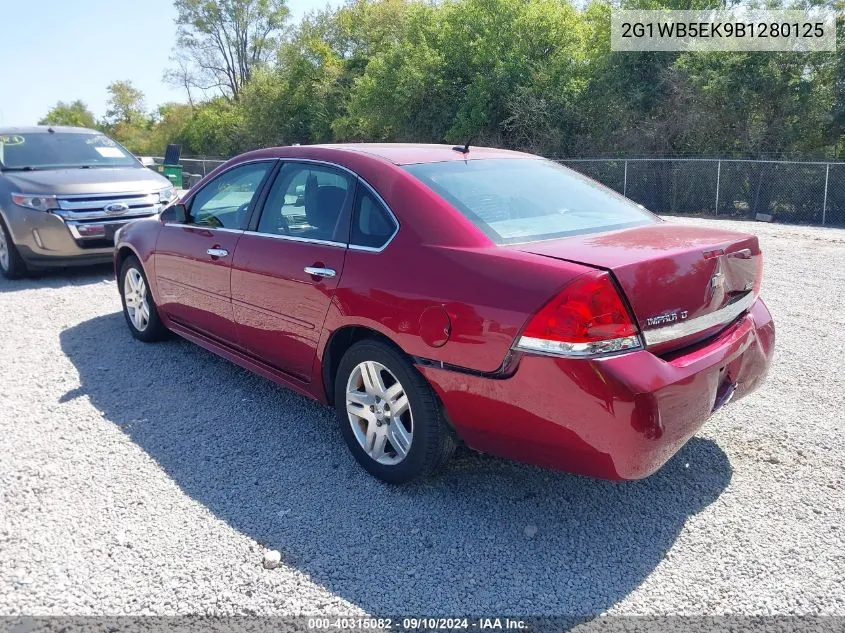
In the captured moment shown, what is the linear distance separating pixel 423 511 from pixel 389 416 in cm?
48

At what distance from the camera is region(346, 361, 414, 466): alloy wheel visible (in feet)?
11.1

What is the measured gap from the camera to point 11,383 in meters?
5.08

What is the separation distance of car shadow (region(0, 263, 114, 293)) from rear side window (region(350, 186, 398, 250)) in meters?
6.15

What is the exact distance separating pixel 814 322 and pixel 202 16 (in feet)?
189

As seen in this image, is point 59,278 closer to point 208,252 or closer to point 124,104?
point 208,252

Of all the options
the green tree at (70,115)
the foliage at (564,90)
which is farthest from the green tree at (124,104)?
the foliage at (564,90)

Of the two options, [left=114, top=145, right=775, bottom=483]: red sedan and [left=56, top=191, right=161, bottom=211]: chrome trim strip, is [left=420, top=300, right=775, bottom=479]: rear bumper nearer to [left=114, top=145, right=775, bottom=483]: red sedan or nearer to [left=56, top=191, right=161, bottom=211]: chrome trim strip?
[left=114, top=145, right=775, bottom=483]: red sedan

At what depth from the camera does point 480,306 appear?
9.53ft

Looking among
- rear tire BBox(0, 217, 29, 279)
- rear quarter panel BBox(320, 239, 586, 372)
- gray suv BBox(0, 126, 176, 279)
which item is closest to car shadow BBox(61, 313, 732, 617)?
rear quarter panel BBox(320, 239, 586, 372)

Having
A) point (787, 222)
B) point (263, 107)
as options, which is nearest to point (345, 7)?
point (263, 107)

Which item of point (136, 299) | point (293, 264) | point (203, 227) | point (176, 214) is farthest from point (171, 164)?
point (293, 264)

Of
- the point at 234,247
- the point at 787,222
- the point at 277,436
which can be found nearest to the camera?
the point at 277,436

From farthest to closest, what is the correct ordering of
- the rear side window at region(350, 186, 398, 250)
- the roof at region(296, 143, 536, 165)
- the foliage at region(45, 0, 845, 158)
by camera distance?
the foliage at region(45, 0, 845, 158)
the roof at region(296, 143, 536, 165)
the rear side window at region(350, 186, 398, 250)

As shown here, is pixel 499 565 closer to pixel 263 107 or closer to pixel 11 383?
pixel 11 383
